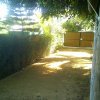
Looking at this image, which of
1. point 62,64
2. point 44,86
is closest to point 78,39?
point 62,64

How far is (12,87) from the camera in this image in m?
10.7

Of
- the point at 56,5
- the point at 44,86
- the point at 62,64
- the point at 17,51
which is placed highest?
the point at 56,5

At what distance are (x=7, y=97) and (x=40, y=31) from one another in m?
13.2

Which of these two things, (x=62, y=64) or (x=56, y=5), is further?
(x=62, y=64)

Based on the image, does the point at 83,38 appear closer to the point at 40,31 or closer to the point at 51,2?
the point at 40,31

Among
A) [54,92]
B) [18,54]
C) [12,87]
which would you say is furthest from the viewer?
[18,54]

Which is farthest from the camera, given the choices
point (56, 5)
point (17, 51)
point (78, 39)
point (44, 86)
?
point (78, 39)

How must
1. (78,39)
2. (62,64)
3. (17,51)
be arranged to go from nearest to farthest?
(17,51)
(62,64)
(78,39)

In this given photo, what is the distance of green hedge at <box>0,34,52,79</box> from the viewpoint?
12664 mm

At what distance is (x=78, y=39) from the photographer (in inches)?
1517

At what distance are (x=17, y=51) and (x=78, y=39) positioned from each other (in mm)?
24595

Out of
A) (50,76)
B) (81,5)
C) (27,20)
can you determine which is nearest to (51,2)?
(81,5)

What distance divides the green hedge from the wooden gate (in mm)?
18137

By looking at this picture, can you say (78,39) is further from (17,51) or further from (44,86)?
(44,86)
